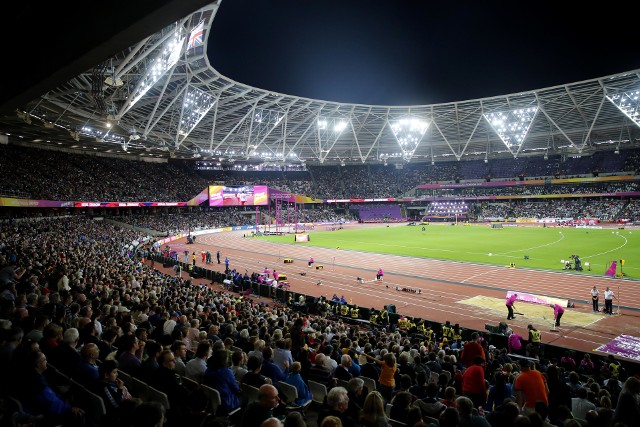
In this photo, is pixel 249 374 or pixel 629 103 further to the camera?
pixel 629 103

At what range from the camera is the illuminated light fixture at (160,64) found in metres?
32.8

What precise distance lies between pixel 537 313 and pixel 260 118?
60231 millimetres

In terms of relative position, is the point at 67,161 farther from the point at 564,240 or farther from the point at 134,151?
the point at 564,240

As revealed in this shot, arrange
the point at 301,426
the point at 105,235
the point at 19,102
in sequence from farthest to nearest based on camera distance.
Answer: the point at 105,235 < the point at 19,102 < the point at 301,426

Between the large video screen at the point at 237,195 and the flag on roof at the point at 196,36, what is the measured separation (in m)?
43.1

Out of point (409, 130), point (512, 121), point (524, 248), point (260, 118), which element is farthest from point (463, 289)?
point (409, 130)

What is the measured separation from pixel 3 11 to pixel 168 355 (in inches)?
242

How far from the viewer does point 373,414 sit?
167 inches

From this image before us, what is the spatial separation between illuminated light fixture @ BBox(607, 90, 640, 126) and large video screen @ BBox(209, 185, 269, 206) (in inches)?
2531

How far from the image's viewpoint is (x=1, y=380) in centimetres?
498

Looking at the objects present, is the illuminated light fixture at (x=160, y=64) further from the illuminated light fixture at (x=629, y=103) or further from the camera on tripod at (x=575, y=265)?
the illuminated light fixture at (x=629, y=103)

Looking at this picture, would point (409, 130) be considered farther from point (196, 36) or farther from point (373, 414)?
point (373, 414)

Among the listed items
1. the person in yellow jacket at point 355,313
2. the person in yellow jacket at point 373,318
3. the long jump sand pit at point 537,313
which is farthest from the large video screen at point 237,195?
the person in yellow jacket at point 373,318

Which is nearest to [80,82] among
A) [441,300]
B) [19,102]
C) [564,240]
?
[19,102]
